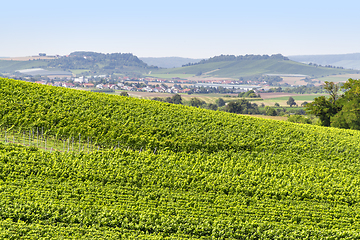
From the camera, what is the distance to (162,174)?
2088 cm

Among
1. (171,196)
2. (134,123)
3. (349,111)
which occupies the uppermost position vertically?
(349,111)

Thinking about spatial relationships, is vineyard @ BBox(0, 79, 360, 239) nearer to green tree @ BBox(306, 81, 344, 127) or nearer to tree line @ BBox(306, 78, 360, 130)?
tree line @ BBox(306, 78, 360, 130)

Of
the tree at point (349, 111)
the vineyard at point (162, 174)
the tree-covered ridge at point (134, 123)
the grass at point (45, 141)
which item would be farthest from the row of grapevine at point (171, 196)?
Answer: the tree at point (349, 111)

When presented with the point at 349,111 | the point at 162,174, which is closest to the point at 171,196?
the point at 162,174

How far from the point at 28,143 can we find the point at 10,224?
13.0m

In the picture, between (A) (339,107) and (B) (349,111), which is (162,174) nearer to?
(B) (349,111)

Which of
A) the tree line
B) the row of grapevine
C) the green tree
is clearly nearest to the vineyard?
the row of grapevine

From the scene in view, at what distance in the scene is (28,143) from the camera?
969 inches

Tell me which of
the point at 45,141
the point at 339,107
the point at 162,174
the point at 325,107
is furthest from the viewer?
the point at 339,107

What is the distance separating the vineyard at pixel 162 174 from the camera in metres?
15.0

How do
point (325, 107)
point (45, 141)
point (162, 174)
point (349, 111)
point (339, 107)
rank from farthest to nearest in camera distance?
1. point (339, 107)
2. point (325, 107)
3. point (349, 111)
4. point (45, 141)
5. point (162, 174)

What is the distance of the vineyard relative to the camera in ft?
49.3

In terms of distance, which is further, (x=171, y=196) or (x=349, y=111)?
(x=349, y=111)

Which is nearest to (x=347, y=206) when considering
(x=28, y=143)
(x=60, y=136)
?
(x=60, y=136)
